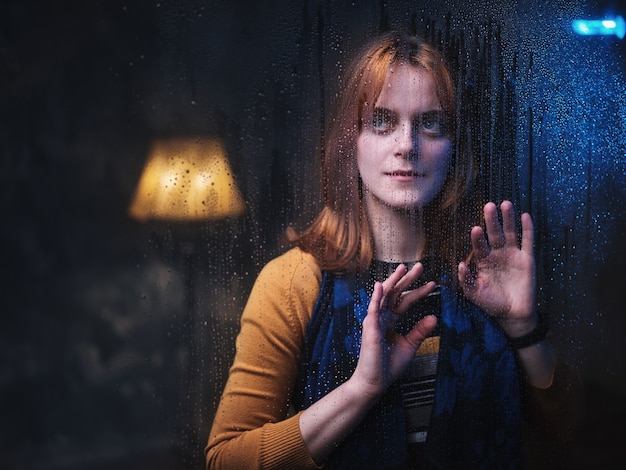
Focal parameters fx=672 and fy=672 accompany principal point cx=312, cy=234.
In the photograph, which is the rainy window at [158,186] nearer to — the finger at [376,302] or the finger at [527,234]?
the finger at [376,302]

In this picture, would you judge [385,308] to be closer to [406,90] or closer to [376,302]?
[376,302]

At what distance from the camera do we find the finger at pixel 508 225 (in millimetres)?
1387

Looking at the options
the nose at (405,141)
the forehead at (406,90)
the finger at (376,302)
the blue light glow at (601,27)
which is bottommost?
the finger at (376,302)

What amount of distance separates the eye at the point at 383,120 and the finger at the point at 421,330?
1.27 feet

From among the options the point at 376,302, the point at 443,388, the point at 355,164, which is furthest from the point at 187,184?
the point at 443,388

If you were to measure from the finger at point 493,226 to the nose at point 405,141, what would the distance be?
0.20 meters

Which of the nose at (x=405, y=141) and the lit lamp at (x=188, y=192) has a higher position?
the nose at (x=405, y=141)

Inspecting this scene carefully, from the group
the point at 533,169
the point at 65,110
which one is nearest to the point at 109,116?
the point at 65,110

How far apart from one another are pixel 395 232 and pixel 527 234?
0.28m

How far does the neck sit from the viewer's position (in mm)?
1343

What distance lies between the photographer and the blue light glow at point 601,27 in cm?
144

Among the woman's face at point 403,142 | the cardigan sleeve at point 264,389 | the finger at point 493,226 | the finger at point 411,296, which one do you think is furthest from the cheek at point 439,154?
the cardigan sleeve at point 264,389

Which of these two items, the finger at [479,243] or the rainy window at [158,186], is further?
the finger at [479,243]

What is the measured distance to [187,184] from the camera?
1.29m
